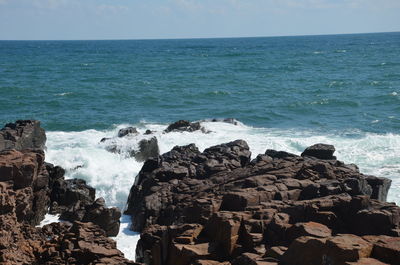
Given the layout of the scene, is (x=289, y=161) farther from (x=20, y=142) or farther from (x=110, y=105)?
(x=110, y=105)

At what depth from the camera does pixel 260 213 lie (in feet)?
49.8

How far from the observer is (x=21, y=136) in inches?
1098

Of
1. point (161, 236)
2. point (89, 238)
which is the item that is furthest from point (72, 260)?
point (161, 236)

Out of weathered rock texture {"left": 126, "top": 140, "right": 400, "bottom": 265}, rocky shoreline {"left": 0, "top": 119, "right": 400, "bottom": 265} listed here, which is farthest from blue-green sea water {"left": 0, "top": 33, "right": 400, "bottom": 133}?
weathered rock texture {"left": 126, "top": 140, "right": 400, "bottom": 265}

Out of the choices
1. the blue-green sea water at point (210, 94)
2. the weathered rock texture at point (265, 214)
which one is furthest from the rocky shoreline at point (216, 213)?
the blue-green sea water at point (210, 94)

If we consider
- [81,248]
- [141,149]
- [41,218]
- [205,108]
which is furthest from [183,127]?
[81,248]

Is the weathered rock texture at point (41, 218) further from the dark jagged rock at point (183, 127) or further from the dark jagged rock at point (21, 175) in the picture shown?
the dark jagged rock at point (183, 127)

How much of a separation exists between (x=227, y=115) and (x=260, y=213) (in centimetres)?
3100

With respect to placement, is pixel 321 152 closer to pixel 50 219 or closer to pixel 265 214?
pixel 265 214

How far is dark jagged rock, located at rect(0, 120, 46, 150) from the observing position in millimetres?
26775

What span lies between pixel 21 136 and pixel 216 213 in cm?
1558

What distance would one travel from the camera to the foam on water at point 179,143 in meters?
25.9

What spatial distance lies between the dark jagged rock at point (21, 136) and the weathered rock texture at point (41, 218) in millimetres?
4400

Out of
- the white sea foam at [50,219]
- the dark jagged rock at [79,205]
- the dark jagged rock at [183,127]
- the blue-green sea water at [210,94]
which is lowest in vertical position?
the white sea foam at [50,219]
